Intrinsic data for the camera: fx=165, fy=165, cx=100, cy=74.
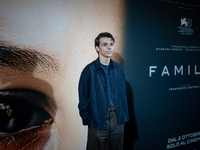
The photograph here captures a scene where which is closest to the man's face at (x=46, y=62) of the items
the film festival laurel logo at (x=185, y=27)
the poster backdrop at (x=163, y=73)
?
the poster backdrop at (x=163, y=73)

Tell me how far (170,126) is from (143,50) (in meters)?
1.22

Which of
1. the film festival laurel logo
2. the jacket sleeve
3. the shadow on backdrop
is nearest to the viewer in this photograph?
the jacket sleeve

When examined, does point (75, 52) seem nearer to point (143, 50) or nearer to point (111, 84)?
point (111, 84)

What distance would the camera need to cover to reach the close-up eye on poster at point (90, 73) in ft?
5.09

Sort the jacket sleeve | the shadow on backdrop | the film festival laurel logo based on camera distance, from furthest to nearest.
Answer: the film festival laurel logo, the shadow on backdrop, the jacket sleeve

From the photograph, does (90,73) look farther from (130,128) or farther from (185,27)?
(185,27)

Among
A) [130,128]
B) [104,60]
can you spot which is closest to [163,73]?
[130,128]

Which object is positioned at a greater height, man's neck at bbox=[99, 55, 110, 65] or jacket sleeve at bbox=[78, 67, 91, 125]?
man's neck at bbox=[99, 55, 110, 65]

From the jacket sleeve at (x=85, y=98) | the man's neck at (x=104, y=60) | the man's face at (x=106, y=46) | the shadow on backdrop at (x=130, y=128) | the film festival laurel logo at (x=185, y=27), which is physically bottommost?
the shadow on backdrop at (x=130, y=128)

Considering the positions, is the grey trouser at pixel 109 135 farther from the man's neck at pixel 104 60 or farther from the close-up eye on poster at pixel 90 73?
the man's neck at pixel 104 60

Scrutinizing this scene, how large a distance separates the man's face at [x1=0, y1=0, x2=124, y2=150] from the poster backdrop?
53cm

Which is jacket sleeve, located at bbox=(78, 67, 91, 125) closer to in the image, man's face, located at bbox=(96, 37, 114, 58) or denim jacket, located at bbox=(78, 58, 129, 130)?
denim jacket, located at bbox=(78, 58, 129, 130)

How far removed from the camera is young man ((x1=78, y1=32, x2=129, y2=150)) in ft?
5.00

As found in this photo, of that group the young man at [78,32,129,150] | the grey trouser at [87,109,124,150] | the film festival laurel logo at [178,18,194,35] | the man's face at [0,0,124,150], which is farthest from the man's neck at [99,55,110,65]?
the film festival laurel logo at [178,18,194,35]
